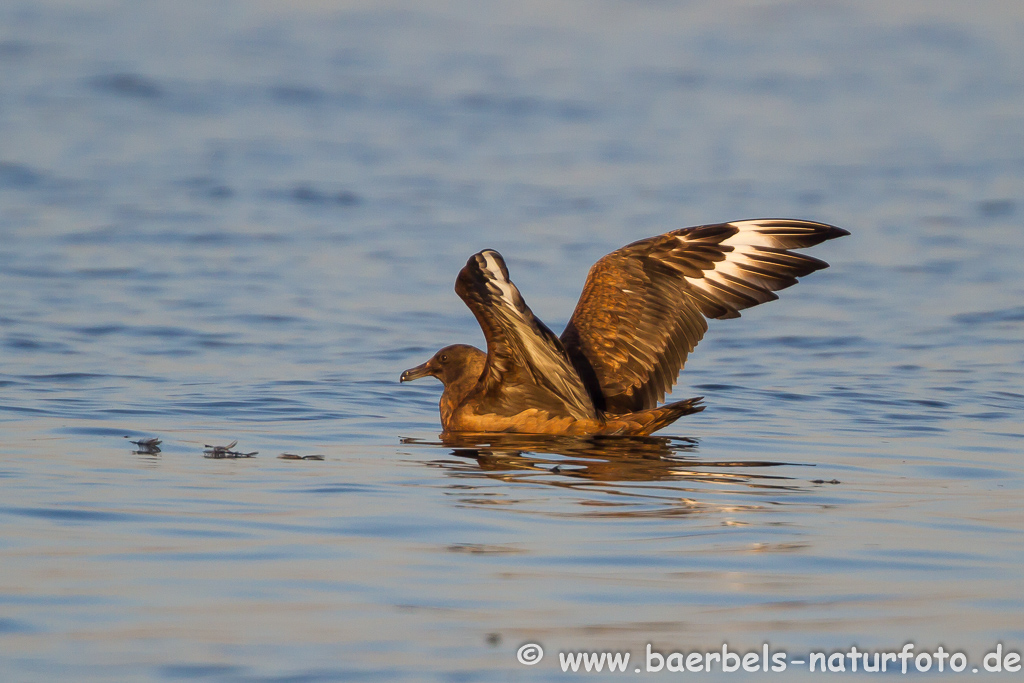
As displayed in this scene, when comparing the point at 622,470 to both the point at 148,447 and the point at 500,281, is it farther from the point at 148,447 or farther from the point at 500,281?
the point at 148,447

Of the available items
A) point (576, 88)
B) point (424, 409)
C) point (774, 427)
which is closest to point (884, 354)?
point (774, 427)

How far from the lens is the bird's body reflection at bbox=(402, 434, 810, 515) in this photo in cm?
620

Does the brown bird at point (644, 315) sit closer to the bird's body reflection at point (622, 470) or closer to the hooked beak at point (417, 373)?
the bird's body reflection at point (622, 470)

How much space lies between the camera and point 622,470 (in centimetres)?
689

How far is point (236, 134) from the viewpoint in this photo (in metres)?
20.9

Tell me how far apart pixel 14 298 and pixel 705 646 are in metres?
9.00

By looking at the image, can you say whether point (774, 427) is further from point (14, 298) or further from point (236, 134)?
point (236, 134)

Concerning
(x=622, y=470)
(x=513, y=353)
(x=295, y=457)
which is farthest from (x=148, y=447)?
(x=622, y=470)

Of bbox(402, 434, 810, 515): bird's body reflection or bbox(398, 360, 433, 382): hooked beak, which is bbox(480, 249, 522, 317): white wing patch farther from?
bbox(398, 360, 433, 382): hooked beak

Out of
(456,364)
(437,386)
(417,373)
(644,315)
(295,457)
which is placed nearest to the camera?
(295,457)

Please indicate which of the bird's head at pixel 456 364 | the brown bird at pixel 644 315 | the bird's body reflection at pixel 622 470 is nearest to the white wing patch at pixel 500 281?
the bird's body reflection at pixel 622 470

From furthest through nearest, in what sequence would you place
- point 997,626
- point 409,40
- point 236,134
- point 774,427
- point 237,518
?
point 409,40 → point 236,134 → point 774,427 → point 237,518 → point 997,626

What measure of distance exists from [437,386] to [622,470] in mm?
3717

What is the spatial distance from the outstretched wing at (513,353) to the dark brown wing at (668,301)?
0.31 meters
